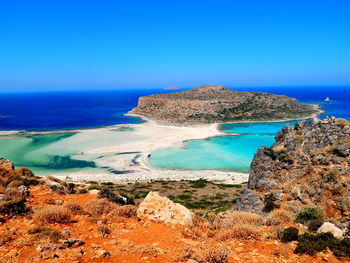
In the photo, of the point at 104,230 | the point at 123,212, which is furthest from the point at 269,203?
the point at 104,230

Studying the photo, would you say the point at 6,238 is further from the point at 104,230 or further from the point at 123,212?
the point at 123,212

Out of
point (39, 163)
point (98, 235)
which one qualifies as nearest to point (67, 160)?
point (39, 163)

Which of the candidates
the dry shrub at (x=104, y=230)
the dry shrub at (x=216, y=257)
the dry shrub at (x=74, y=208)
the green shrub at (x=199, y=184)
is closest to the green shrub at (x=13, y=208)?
the dry shrub at (x=74, y=208)

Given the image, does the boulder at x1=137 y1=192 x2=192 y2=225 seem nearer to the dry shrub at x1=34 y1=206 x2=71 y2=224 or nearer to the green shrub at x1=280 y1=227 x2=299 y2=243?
the dry shrub at x1=34 y1=206 x2=71 y2=224

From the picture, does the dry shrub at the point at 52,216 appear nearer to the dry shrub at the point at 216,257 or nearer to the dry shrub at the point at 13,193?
the dry shrub at the point at 13,193

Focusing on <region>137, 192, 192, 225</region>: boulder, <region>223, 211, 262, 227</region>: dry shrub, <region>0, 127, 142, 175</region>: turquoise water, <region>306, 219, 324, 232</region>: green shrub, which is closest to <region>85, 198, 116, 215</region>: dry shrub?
<region>137, 192, 192, 225</region>: boulder
